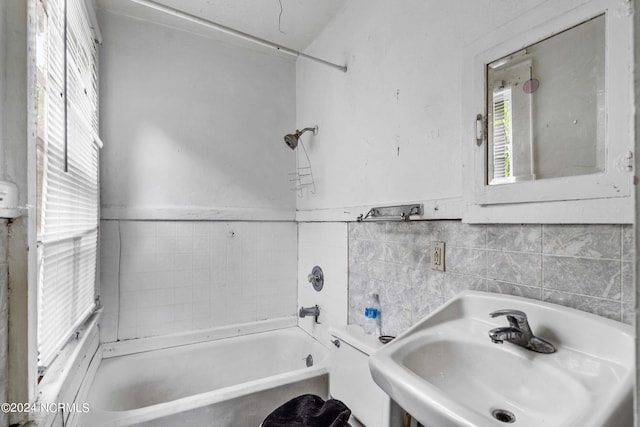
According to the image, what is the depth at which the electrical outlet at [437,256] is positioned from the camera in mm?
1270

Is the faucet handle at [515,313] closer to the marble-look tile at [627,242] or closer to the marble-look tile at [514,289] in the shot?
the marble-look tile at [514,289]

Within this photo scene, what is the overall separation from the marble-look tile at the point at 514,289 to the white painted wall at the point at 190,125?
65.2 inches

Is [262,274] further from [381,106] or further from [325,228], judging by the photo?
[381,106]

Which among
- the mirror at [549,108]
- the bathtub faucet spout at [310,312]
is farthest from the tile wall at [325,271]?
the mirror at [549,108]

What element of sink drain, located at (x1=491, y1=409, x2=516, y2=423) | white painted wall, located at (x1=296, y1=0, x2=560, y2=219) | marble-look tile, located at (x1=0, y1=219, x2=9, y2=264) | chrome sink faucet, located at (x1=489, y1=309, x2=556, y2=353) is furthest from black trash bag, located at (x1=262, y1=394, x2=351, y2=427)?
marble-look tile, located at (x1=0, y1=219, x2=9, y2=264)

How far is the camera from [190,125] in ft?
7.07

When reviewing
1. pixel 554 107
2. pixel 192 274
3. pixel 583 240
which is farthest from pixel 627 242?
pixel 192 274

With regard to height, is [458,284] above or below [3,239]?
below

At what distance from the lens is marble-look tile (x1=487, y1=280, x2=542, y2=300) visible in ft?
3.20

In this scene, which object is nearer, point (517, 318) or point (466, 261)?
point (517, 318)

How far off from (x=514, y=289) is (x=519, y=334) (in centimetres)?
20

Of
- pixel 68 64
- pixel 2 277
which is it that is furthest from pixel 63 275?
pixel 68 64

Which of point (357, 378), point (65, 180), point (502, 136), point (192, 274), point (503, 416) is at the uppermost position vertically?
point (502, 136)

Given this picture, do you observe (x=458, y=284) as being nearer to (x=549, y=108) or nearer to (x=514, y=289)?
(x=514, y=289)
